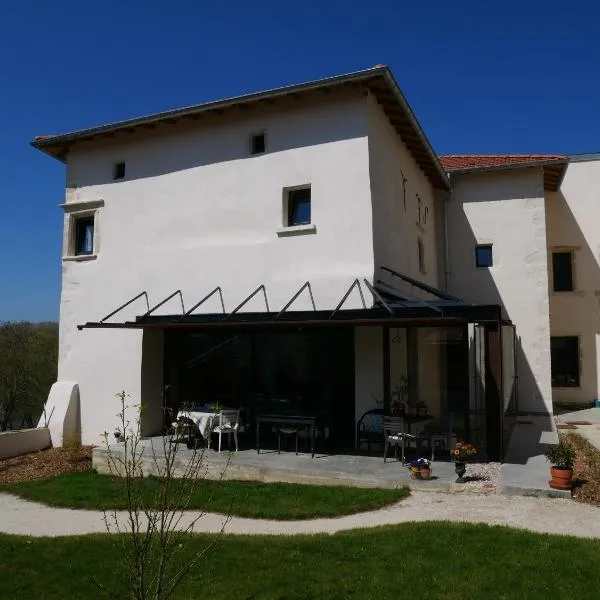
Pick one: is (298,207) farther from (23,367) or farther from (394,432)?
(23,367)

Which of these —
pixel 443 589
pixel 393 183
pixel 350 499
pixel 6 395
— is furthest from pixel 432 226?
pixel 6 395

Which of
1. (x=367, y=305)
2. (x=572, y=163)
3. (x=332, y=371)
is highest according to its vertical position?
(x=572, y=163)

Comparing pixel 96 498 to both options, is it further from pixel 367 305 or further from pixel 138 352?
pixel 367 305

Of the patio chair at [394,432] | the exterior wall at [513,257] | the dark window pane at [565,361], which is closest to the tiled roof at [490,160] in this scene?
the exterior wall at [513,257]

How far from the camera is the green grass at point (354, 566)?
5.52 metres

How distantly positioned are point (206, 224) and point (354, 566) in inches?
388

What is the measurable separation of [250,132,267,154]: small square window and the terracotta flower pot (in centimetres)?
946

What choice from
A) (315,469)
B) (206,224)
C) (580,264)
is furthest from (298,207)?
(580,264)

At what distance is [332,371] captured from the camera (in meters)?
12.7

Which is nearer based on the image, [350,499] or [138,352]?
[350,499]

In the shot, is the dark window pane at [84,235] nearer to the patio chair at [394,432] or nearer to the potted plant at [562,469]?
the patio chair at [394,432]

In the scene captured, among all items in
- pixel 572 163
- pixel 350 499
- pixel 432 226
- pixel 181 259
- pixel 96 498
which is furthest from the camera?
pixel 572 163

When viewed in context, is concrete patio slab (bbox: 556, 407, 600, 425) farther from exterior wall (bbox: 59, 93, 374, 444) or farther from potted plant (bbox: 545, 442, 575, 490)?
exterior wall (bbox: 59, 93, 374, 444)

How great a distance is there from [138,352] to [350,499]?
7.72 meters
